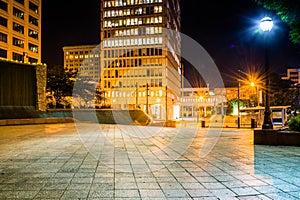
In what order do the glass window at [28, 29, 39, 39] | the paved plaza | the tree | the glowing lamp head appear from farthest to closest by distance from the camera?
1. the glass window at [28, 29, 39, 39]
2. the glowing lamp head
3. the tree
4. the paved plaza

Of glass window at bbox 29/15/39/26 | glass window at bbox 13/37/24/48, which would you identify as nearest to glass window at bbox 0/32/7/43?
glass window at bbox 13/37/24/48

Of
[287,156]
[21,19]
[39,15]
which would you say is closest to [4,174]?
[287,156]

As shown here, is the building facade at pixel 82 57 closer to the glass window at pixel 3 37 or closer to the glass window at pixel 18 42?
the glass window at pixel 18 42

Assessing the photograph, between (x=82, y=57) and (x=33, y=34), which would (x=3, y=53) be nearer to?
(x=33, y=34)

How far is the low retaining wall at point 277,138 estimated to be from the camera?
10.7m

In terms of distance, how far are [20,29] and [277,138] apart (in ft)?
192

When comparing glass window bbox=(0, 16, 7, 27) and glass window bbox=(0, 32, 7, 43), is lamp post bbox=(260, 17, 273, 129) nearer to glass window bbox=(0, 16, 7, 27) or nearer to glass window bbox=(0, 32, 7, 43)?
glass window bbox=(0, 32, 7, 43)

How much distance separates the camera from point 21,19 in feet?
185

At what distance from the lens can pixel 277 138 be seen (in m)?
11.0

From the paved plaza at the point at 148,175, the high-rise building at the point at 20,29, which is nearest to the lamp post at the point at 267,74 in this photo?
the paved plaza at the point at 148,175

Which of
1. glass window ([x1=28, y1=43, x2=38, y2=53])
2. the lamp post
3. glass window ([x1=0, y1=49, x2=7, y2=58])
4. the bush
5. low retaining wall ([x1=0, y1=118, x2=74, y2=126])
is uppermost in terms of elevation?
glass window ([x1=28, y1=43, x2=38, y2=53])

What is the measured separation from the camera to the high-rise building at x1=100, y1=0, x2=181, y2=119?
82.4m

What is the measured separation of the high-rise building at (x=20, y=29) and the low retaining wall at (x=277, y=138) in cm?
4804

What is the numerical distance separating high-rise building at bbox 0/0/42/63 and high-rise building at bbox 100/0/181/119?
87.7 feet
